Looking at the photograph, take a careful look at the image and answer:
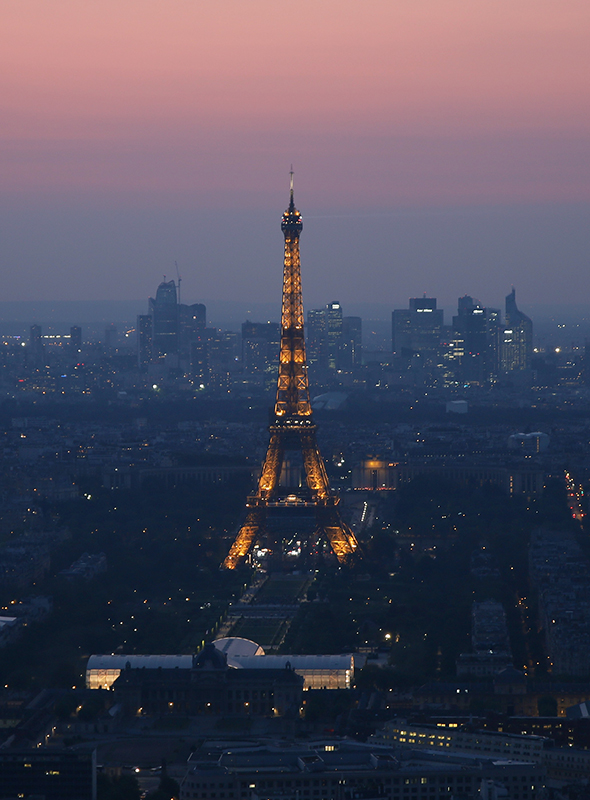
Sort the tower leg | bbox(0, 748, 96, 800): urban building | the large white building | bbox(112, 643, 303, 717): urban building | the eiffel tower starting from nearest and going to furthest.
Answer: bbox(0, 748, 96, 800): urban building → bbox(112, 643, 303, 717): urban building → the large white building → the tower leg → the eiffel tower

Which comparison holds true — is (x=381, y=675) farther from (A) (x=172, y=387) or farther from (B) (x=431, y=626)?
(A) (x=172, y=387)

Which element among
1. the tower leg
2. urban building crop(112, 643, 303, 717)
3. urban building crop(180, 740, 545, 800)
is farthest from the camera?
the tower leg

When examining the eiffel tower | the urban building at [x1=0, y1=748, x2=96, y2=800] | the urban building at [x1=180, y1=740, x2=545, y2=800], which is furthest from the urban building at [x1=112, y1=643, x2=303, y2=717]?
the eiffel tower

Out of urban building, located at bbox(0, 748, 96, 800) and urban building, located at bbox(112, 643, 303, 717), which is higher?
urban building, located at bbox(0, 748, 96, 800)

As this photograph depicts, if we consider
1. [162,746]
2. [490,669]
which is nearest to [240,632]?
[490,669]

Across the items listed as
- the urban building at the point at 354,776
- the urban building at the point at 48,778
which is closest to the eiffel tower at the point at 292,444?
the urban building at the point at 354,776

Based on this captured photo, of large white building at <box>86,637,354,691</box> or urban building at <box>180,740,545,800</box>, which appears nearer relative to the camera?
urban building at <box>180,740,545,800</box>

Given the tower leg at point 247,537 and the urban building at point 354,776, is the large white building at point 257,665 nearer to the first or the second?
the urban building at point 354,776

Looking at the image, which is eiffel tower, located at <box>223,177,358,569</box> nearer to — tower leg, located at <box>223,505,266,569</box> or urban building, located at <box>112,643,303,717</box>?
tower leg, located at <box>223,505,266,569</box>
